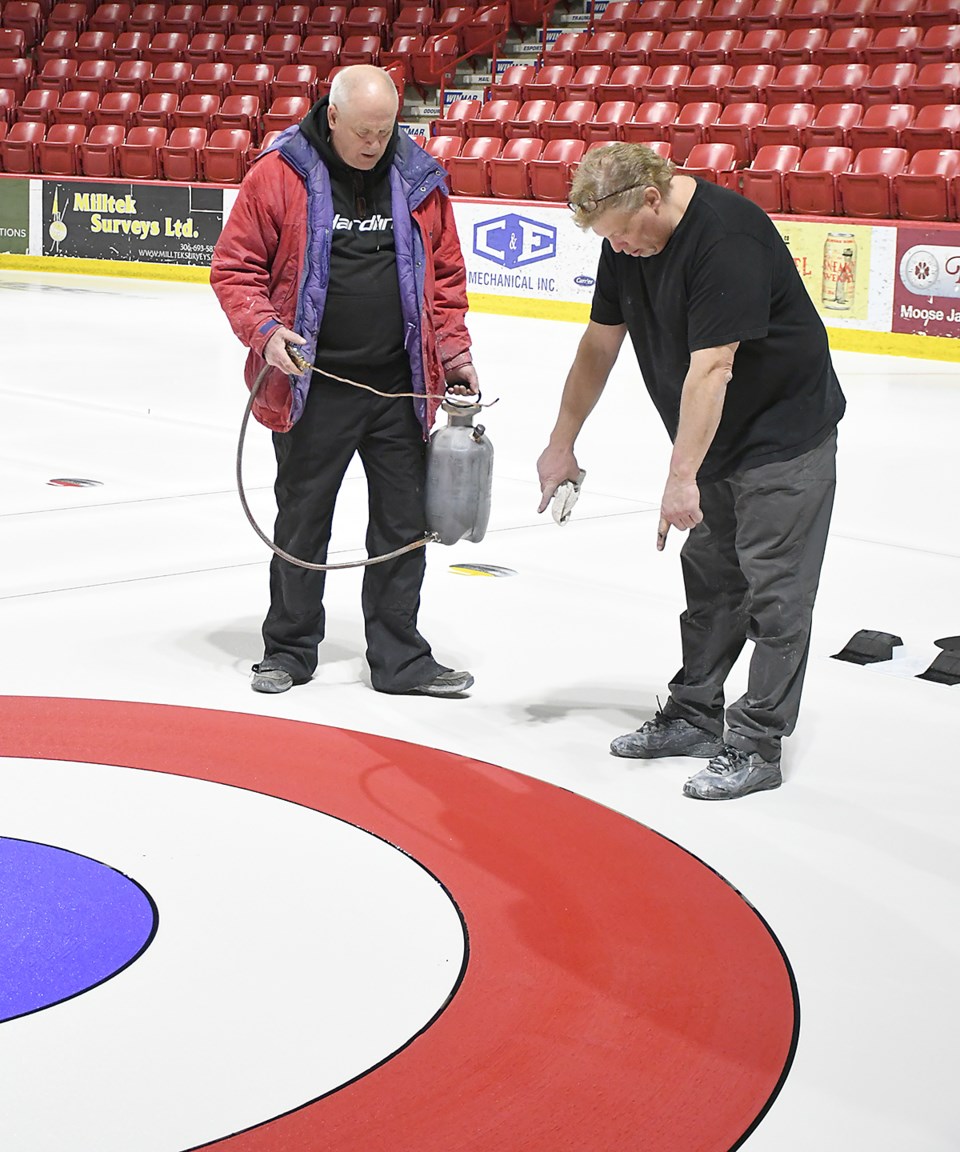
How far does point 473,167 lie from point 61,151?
5.50 meters

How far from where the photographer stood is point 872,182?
12.8m

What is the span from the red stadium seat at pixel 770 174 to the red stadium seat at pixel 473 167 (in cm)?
278

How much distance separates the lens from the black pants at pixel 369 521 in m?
4.28

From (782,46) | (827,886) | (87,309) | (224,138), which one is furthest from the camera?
(224,138)

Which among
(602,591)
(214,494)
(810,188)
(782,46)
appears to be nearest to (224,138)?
(782,46)

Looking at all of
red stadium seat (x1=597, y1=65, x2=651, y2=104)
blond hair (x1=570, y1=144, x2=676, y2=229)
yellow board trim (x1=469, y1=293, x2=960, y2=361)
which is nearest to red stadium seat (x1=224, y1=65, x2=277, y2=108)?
red stadium seat (x1=597, y1=65, x2=651, y2=104)

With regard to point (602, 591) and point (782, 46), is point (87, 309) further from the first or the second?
point (602, 591)

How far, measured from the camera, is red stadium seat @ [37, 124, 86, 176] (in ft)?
60.0

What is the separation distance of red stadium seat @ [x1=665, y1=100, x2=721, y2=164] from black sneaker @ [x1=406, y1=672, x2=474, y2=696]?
11.3 meters

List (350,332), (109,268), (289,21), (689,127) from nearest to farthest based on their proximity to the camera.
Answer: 1. (350,332)
2. (689,127)
3. (109,268)
4. (289,21)

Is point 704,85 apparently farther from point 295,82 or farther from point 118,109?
point 118,109

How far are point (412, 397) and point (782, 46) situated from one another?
43.2ft

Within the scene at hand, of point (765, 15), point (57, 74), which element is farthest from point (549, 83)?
point (57, 74)

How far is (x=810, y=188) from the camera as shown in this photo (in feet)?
43.2
